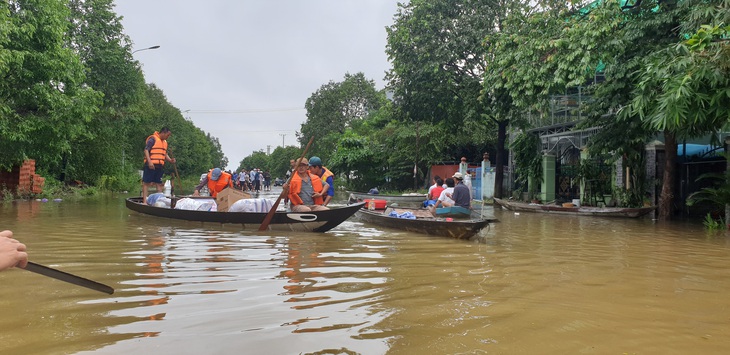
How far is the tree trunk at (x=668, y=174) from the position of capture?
1368 cm

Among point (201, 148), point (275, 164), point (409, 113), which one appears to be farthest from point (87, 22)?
point (275, 164)

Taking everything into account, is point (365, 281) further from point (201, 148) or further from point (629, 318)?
point (201, 148)

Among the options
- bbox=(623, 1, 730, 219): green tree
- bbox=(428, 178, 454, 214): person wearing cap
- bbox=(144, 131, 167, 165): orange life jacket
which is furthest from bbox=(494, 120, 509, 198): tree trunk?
bbox=(144, 131, 167, 165): orange life jacket

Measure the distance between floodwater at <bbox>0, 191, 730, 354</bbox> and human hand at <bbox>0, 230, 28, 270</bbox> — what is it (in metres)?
0.78

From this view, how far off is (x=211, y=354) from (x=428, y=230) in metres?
6.76

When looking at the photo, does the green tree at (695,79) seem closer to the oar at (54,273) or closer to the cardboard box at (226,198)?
the cardboard box at (226,198)

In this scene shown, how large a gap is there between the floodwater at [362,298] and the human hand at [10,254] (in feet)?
2.57

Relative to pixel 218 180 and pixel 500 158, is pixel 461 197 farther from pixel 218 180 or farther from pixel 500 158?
pixel 500 158

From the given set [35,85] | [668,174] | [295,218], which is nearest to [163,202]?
[295,218]

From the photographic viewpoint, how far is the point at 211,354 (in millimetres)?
2994

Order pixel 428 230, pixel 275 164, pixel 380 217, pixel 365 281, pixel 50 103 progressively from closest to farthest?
pixel 365 281 < pixel 428 230 < pixel 380 217 < pixel 50 103 < pixel 275 164

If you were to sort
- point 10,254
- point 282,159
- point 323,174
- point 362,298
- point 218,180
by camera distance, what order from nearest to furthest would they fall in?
point 10,254, point 362,298, point 323,174, point 218,180, point 282,159

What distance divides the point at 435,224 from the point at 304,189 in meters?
2.72

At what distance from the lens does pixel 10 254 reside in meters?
2.43
